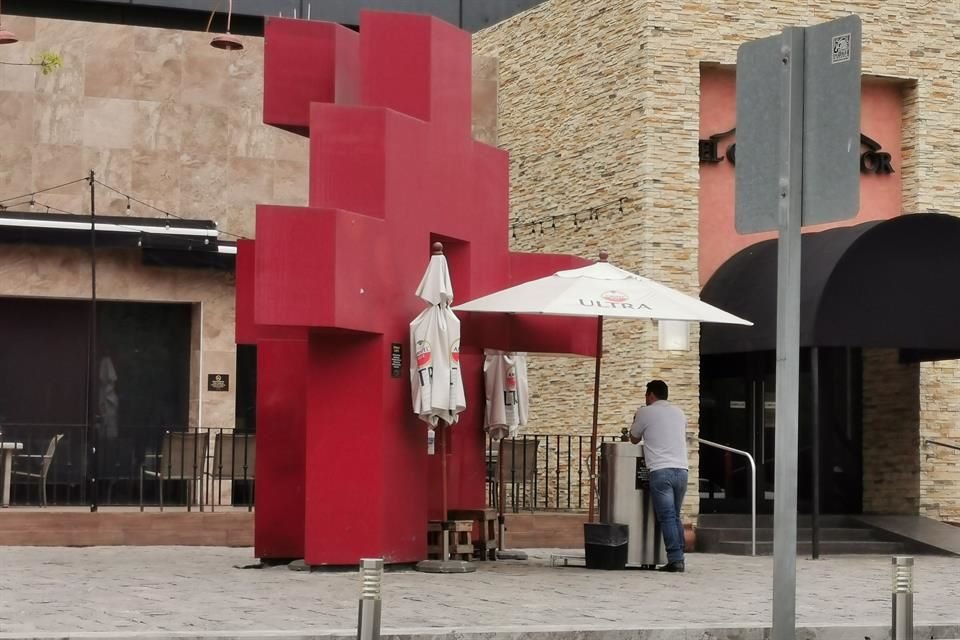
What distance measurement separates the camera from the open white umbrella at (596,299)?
15539 mm

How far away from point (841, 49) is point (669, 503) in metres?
10.1

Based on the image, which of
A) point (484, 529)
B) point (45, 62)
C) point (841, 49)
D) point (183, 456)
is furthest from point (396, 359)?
point (841, 49)

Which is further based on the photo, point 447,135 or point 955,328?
point 955,328

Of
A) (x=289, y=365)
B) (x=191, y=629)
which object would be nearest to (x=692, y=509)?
(x=289, y=365)

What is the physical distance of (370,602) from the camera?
7902 millimetres

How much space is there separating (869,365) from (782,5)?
5.11 m

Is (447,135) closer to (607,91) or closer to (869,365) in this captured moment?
(607,91)

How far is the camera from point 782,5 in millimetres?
22516

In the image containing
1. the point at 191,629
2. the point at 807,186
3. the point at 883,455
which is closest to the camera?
the point at 807,186

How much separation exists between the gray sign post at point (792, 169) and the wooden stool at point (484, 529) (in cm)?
1013

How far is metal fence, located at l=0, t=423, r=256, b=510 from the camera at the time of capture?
20531mm

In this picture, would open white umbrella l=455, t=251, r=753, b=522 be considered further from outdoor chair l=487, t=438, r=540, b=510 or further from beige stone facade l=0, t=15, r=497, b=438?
beige stone facade l=0, t=15, r=497, b=438

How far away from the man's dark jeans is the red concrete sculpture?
1.90 meters

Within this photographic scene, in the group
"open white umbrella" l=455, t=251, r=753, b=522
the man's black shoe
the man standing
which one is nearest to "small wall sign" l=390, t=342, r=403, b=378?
"open white umbrella" l=455, t=251, r=753, b=522
